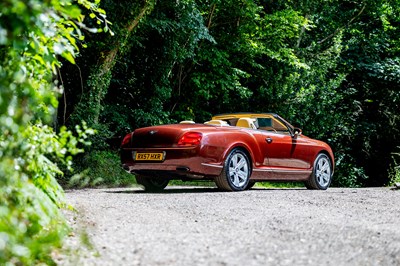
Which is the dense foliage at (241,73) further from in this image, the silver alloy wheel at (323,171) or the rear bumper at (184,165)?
the silver alloy wheel at (323,171)

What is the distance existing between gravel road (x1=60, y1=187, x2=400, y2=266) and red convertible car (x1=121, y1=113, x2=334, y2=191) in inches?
45.5

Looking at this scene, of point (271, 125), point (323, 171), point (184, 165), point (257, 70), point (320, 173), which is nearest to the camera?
point (184, 165)

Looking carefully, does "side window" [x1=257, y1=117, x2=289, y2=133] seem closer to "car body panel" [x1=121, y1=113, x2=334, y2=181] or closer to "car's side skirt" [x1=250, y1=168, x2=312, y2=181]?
"car body panel" [x1=121, y1=113, x2=334, y2=181]

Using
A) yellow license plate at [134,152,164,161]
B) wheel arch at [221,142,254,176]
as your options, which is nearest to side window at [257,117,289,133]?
wheel arch at [221,142,254,176]

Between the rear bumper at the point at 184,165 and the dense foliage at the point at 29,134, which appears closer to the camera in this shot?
the dense foliage at the point at 29,134

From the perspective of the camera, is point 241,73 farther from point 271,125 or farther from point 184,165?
point 184,165

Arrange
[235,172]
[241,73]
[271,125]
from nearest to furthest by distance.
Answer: [235,172] < [271,125] < [241,73]

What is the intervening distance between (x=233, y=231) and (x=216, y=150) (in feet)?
15.6

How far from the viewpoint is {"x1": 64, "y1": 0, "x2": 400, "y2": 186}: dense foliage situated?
663 inches

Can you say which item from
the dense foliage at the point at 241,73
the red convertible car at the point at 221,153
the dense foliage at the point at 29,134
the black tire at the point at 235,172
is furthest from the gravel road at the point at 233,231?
the dense foliage at the point at 241,73

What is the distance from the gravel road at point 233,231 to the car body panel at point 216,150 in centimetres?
112

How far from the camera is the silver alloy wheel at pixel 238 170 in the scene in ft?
36.4

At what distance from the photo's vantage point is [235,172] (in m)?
11.2

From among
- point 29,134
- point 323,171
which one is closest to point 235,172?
point 323,171
